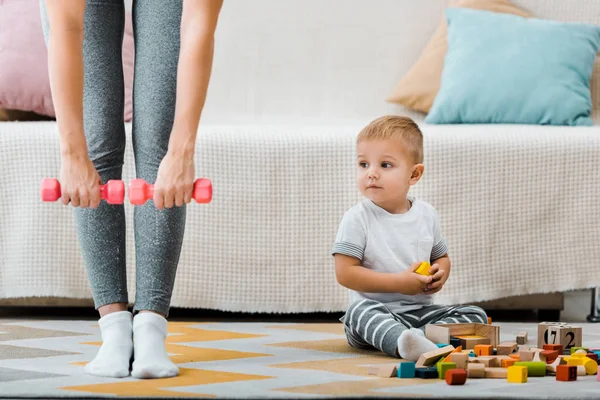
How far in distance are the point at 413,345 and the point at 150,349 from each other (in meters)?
0.39

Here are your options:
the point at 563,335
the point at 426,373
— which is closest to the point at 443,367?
the point at 426,373

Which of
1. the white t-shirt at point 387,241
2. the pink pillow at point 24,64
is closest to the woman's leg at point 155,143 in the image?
the white t-shirt at point 387,241

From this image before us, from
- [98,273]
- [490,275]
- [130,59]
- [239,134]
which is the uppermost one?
[130,59]

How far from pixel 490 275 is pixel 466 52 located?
74 cm

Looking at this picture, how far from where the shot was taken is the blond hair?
165cm

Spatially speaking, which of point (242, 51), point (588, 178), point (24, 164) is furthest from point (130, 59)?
point (588, 178)

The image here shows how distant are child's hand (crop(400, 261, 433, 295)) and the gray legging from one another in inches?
16.3

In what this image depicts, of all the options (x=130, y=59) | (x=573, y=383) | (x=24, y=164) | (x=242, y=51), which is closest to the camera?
(x=573, y=383)

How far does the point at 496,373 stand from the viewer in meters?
1.27

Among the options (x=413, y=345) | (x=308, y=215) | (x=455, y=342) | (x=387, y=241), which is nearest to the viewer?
(x=413, y=345)

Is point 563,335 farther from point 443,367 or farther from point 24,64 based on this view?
point 24,64

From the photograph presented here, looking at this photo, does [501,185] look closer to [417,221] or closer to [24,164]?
[417,221]

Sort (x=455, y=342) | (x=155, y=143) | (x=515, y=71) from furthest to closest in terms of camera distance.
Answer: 1. (x=515, y=71)
2. (x=455, y=342)
3. (x=155, y=143)

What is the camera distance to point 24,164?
76.7 inches
